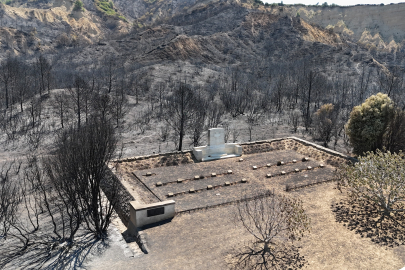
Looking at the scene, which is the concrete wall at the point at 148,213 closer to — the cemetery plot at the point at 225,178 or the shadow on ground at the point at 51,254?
the cemetery plot at the point at 225,178

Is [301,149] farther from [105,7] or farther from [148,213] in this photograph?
[105,7]

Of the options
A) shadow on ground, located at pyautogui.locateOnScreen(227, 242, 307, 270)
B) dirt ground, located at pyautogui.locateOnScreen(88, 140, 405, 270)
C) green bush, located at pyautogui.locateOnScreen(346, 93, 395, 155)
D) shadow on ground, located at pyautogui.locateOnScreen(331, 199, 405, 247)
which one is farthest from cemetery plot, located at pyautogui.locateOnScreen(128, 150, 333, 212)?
shadow on ground, located at pyautogui.locateOnScreen(227, 242, 307, 270)

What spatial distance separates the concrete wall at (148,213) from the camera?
10898 millimetres

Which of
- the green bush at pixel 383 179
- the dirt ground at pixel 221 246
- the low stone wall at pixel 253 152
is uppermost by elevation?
the green bush at pixel 383 179

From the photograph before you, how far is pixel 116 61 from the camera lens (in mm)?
60031

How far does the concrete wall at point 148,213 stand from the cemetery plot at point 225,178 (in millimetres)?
622

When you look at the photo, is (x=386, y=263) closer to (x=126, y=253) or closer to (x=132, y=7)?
(x=126, y=253)

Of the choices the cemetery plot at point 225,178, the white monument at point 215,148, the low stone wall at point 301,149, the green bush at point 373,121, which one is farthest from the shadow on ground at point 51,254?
the green bush at point 373,121

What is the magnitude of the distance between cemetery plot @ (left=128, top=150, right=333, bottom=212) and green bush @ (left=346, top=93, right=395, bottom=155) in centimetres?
307

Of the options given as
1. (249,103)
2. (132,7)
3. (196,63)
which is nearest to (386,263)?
(249,103)

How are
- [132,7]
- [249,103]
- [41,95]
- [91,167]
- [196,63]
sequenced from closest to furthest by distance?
[91,167] < [41,95] < [249,103] < [196,63] < [132,7]

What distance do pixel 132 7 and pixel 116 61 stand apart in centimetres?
9002

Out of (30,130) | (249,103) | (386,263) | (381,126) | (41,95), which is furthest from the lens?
(249,103)

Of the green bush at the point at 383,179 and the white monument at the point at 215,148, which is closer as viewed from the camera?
the green bush at the point at 383,179
